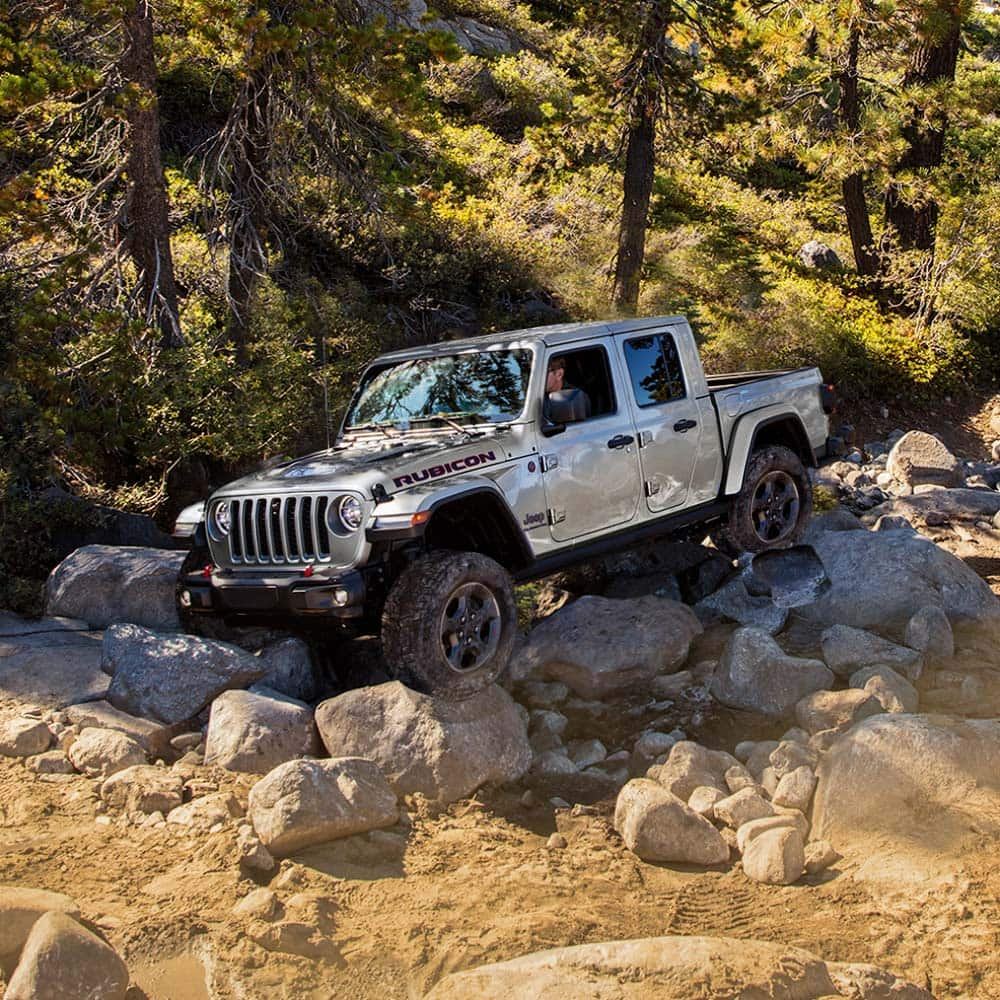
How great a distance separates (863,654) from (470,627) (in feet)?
8.29

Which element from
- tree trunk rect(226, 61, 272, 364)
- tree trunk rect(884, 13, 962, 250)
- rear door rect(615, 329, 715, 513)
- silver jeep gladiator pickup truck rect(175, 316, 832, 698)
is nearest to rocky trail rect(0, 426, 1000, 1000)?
silver jeep gladiator pickup truck rect(175, 316, 832, 698)

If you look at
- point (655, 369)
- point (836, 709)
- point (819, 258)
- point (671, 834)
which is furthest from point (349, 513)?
point (819, 258)

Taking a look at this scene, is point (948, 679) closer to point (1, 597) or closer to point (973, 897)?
point (973, 897)

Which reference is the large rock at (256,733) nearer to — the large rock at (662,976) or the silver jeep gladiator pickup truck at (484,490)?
the silver jeep gladiator pickup truck at (484,490)

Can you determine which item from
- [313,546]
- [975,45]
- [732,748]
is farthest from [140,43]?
[975,45]

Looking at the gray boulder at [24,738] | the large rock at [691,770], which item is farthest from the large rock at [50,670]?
the large rock at [691,770]

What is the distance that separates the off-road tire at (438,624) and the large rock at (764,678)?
145 centimetres

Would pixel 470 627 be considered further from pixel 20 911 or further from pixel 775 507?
pixel 775 507

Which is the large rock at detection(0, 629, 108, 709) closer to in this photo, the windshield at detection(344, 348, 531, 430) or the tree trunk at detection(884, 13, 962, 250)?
the windshield at detection(344, 348, 531, 430)

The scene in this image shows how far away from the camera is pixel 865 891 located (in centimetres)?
465

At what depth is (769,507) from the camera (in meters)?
8.39

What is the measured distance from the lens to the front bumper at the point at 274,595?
5.67 m

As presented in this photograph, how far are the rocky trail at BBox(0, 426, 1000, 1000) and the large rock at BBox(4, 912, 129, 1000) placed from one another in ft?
0.03

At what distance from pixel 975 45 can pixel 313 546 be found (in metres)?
33.6
